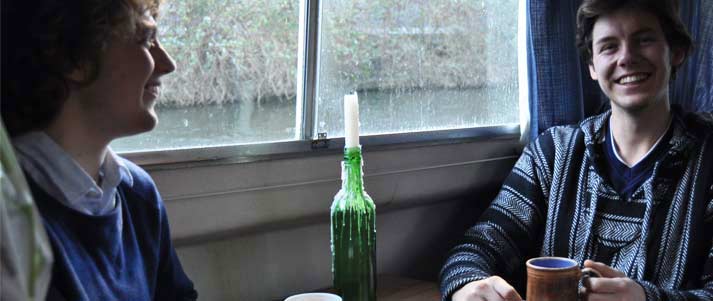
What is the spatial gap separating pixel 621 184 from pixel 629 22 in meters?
0.41

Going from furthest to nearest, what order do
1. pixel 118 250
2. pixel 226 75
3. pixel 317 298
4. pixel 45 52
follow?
1. pixel 226 75
2. pixel 317 298
3. pixel 118 250
4. pixel 45 52

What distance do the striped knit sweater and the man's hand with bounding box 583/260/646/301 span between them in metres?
0.07

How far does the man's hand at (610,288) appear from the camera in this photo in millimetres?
1574

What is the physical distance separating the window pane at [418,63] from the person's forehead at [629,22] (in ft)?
1.38

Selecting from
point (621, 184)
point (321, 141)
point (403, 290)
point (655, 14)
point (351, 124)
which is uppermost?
point (655, 14)

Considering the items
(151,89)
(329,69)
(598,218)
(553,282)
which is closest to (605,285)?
(553,282)

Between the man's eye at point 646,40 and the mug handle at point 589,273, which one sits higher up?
the man's eye at point 646,40

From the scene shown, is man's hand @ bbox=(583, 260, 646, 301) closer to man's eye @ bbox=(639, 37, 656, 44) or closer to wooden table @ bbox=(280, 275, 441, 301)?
wooden table @ bbox=(280, 275, 441, 301)

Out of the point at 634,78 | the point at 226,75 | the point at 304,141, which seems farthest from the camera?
the point at 634,78

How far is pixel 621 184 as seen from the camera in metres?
2.05

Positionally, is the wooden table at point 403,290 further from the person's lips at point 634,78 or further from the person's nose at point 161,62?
the person's nose at point 161,62

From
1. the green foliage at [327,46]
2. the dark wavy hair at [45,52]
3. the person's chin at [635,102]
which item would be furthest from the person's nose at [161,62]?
the person's chin at [635,102]

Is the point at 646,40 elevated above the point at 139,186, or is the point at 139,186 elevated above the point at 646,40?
the point at 646,40

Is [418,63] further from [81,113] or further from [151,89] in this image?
[81,113]
